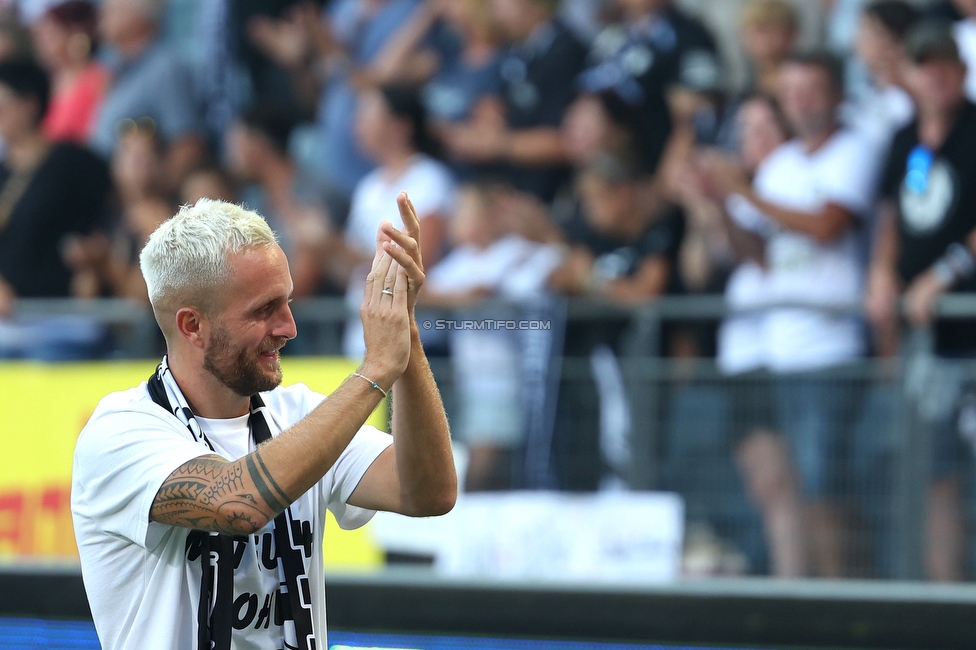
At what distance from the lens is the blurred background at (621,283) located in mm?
6121

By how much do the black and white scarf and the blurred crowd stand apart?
3.81 metres

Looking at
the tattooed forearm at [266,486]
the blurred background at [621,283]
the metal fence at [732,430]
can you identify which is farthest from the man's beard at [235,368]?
the metal fence at [732,430]

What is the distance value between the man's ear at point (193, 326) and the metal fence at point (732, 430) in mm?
3879

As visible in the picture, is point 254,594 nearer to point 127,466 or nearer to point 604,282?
point 127,466

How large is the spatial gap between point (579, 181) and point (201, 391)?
14.8ft

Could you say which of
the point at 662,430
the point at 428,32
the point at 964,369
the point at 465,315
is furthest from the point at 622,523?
the point at 428,32

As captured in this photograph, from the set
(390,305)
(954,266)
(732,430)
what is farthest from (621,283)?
(390,305)

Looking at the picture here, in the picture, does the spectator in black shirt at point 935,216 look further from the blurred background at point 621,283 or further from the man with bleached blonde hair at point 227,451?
the man with bleached blonde hair at point 227,451

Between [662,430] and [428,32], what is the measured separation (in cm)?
A: 336

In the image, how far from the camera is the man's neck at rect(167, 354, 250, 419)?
9.86 feet

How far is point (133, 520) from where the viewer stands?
279 cm

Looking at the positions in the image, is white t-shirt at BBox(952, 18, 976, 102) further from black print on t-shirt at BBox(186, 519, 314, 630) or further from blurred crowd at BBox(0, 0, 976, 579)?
black print on t-shirt at BBox(186, 519, 314, 630)

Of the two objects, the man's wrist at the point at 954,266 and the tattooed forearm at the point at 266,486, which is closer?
the tattooed forearm at the point at 266,486

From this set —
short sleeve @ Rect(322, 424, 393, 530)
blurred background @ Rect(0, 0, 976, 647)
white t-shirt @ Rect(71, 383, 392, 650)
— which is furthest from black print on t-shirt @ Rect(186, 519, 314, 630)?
blurred background @ Rect(0, 0, 976, 647)
